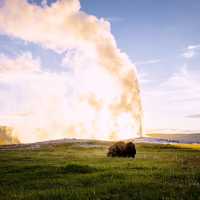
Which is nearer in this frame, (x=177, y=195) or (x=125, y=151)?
(x=177, y=195)

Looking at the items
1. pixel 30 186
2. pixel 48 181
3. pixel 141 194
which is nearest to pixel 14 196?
pixel 30 186

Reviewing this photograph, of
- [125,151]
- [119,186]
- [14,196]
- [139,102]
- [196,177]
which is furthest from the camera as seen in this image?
[139,102]

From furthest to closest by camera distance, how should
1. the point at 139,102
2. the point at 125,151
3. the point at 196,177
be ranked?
1. the point at 139,102
2. the point at 125,151
3. the point at 196,177

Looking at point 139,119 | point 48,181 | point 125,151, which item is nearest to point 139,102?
point 139,119

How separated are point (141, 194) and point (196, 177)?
4.60 metres

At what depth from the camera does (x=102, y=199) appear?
375 inches

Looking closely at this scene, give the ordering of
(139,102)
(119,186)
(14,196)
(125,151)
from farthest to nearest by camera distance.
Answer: (139,102) < (125,151) < (119,186) < (14,196)

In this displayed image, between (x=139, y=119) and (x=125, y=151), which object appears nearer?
(x=125, y=151)

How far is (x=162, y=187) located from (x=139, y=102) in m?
113

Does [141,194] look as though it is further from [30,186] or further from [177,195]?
[30,186]

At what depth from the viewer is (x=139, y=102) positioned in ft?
404

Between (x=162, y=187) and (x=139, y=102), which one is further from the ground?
(x=139, y=102)

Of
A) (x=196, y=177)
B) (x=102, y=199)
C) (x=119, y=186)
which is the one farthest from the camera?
(x=196, y=177)

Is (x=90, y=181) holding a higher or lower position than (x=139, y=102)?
lower
